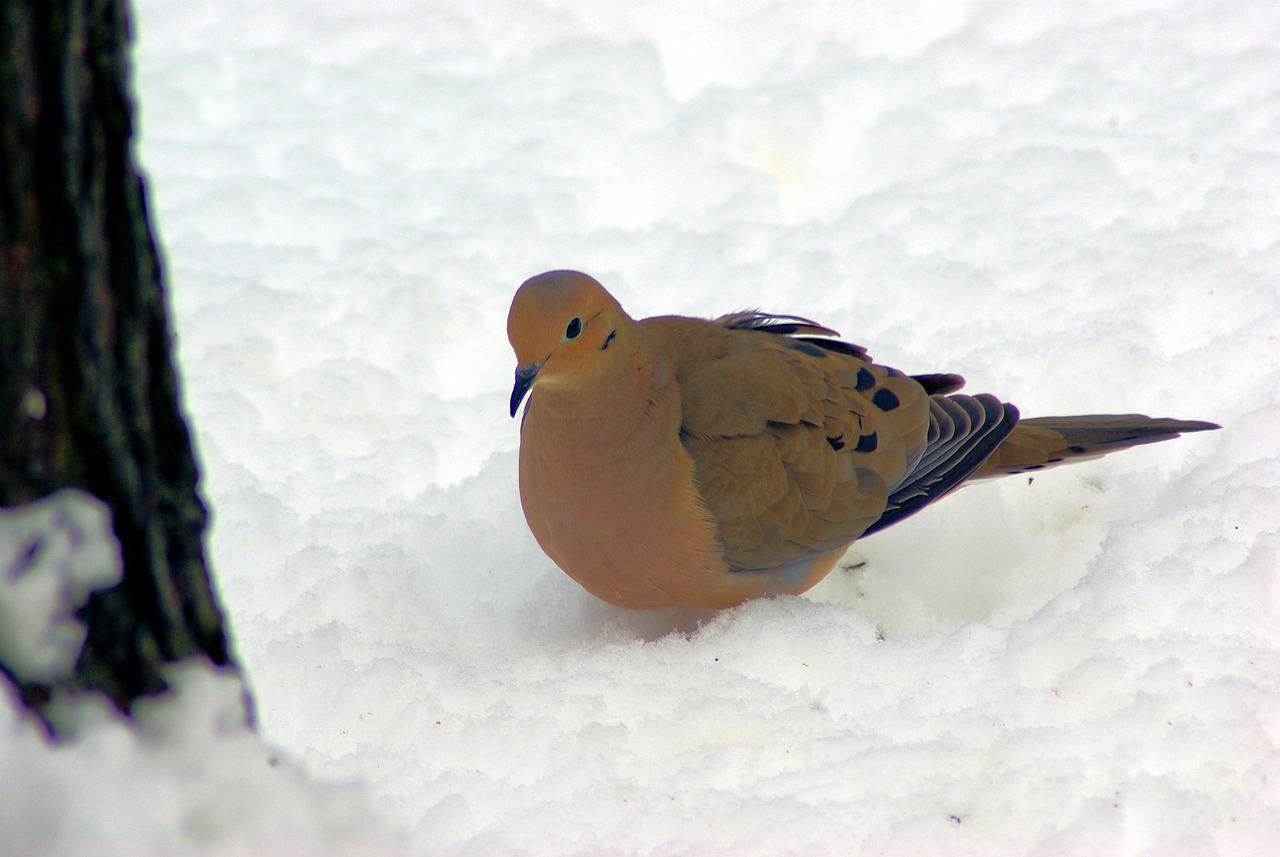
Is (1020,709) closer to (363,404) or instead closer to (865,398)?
(865,398)

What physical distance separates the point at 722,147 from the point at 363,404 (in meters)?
1.76

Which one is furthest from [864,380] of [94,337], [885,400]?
[94,337]

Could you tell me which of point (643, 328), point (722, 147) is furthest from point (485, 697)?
point (722, 147)

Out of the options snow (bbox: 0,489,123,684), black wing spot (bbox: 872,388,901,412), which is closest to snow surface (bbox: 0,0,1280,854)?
snow (bbox: 0,489,123,684)

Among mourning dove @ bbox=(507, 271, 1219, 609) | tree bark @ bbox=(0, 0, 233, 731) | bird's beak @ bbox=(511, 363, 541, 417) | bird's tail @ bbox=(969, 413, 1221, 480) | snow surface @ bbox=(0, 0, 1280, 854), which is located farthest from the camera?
bird's tail @ bbox=(969, 413, 1221, 480)

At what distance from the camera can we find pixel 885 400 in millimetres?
2805

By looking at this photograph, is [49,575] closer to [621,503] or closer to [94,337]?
[94,337]

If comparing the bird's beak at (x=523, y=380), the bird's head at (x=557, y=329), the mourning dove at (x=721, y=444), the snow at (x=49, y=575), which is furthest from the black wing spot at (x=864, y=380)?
the snow at (x=49, y=575)

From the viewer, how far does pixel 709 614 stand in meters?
2.70

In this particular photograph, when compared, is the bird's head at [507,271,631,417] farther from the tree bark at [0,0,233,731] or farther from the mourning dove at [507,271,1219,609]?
the tree bark at [0,0,233,731]

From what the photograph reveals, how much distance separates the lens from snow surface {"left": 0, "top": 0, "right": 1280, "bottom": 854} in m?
1.86

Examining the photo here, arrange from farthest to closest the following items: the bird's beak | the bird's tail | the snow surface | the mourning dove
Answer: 1. the bird's tail
2. the mourning dove
3. the bird's beak
4. the snow surface

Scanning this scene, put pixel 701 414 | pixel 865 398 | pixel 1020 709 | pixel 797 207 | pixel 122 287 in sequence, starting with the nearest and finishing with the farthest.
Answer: pixel 122 287 → pixel 1020 709 → pixel 701 414 → pixel 865 398 → pixel 797 207

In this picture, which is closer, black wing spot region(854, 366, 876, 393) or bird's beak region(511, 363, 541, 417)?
bird's beak region(511, 363, 541, 417)
